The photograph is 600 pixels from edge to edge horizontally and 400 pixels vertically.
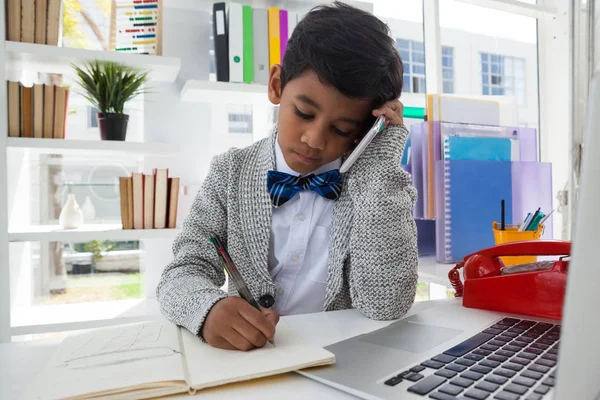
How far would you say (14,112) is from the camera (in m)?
1.56

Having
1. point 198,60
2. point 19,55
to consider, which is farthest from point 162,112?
point 19,55

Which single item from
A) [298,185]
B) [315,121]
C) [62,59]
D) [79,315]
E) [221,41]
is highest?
[221,41]

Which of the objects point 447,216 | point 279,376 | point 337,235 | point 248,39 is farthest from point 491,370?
point 248,39

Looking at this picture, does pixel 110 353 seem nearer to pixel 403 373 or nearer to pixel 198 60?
pixel 403 373

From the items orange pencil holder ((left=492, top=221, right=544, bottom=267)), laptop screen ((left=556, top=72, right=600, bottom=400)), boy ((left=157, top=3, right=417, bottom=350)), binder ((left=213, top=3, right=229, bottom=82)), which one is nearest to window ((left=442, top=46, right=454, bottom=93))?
binder ((left=213, top=3, right=229, bottom=82))

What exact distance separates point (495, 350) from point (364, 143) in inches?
20.9

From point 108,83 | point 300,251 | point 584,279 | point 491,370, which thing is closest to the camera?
point 584,279

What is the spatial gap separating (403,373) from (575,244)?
0.26 meters

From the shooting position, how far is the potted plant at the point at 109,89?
1666 millimetres

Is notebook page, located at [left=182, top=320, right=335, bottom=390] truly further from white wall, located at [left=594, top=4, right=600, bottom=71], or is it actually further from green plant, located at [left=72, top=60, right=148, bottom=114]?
white wall, located at [left=594, top=4, right=600, bottom=71]

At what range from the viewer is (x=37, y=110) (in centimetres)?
159

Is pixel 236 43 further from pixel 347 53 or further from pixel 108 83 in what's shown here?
pixel 347 53

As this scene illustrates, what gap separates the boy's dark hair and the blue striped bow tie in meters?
0.19

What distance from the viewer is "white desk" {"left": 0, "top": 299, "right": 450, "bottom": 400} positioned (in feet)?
1.51
